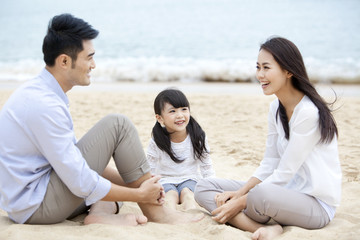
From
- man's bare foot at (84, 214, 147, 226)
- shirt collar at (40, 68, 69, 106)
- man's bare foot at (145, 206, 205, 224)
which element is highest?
shirt collar at (40, 68, 69, 106)

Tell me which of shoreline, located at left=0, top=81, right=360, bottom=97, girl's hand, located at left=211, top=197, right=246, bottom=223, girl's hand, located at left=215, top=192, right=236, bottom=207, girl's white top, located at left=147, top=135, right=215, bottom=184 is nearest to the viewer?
girl's hand, located at left=211, top=197, right=246, bottom=223

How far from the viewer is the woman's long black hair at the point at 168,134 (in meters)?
3.57

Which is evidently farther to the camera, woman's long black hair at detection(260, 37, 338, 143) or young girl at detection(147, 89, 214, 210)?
young girl at detection(147, 89, 214, 210)

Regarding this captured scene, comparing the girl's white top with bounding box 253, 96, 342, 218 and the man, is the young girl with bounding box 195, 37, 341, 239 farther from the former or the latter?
the man

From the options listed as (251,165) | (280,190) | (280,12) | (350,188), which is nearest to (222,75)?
(251,165)

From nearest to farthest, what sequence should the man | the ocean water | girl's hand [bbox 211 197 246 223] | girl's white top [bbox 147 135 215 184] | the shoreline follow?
the man < girl's hand [bbox 211 197 246 223] < girl's white top [bbox 147 135 215 184] < the shoreline < the ocean water

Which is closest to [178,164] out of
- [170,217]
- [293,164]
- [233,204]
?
[170,217]

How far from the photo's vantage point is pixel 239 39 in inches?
693

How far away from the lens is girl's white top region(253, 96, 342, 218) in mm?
2500

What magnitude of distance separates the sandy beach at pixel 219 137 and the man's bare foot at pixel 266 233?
0.23ft

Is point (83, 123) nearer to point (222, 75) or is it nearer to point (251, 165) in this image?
point (251, 165)

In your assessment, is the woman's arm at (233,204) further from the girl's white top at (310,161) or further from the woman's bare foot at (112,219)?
the woman's bare foot at (112,219)

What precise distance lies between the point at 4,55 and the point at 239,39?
10138 mm

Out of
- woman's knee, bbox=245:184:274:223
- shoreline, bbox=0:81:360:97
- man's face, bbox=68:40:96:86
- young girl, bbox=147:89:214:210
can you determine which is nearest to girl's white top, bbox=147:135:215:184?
young girl, bbox=147:89:214:210
